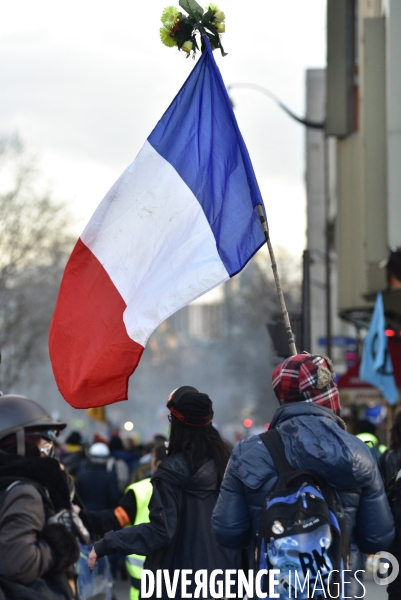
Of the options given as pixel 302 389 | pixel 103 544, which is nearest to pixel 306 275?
pixel 103 544

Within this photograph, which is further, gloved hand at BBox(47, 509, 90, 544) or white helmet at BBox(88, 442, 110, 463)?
white helmet at BBox(88, 442, 110, 463)

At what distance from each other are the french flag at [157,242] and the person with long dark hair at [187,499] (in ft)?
1.67

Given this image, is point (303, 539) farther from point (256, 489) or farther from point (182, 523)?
point (182, 523)

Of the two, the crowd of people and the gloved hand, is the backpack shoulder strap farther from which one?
the gloved hand

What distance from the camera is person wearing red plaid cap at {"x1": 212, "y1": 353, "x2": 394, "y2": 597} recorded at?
4.46 metres

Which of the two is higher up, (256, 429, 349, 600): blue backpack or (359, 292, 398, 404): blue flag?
(359, 292, 398, 404): blue flag

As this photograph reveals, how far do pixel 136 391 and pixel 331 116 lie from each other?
131318 mm

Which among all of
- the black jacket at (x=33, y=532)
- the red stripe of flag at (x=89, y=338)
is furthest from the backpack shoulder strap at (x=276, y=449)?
the red stripe of flag at (x=89, y=338)

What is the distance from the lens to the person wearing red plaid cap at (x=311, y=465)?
446 cm

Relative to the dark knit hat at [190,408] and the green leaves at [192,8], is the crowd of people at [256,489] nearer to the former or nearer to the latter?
the dark knit hat at [190,408]

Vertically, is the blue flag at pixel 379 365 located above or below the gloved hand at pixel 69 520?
above

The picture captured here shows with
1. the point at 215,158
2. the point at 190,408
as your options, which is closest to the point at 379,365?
the point at 215,158

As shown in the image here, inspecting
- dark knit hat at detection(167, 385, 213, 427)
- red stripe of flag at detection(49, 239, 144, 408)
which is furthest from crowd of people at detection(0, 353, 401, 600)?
red stripe of flag at detection(49, 239, 144, 408)

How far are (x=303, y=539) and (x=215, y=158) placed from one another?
336cm
